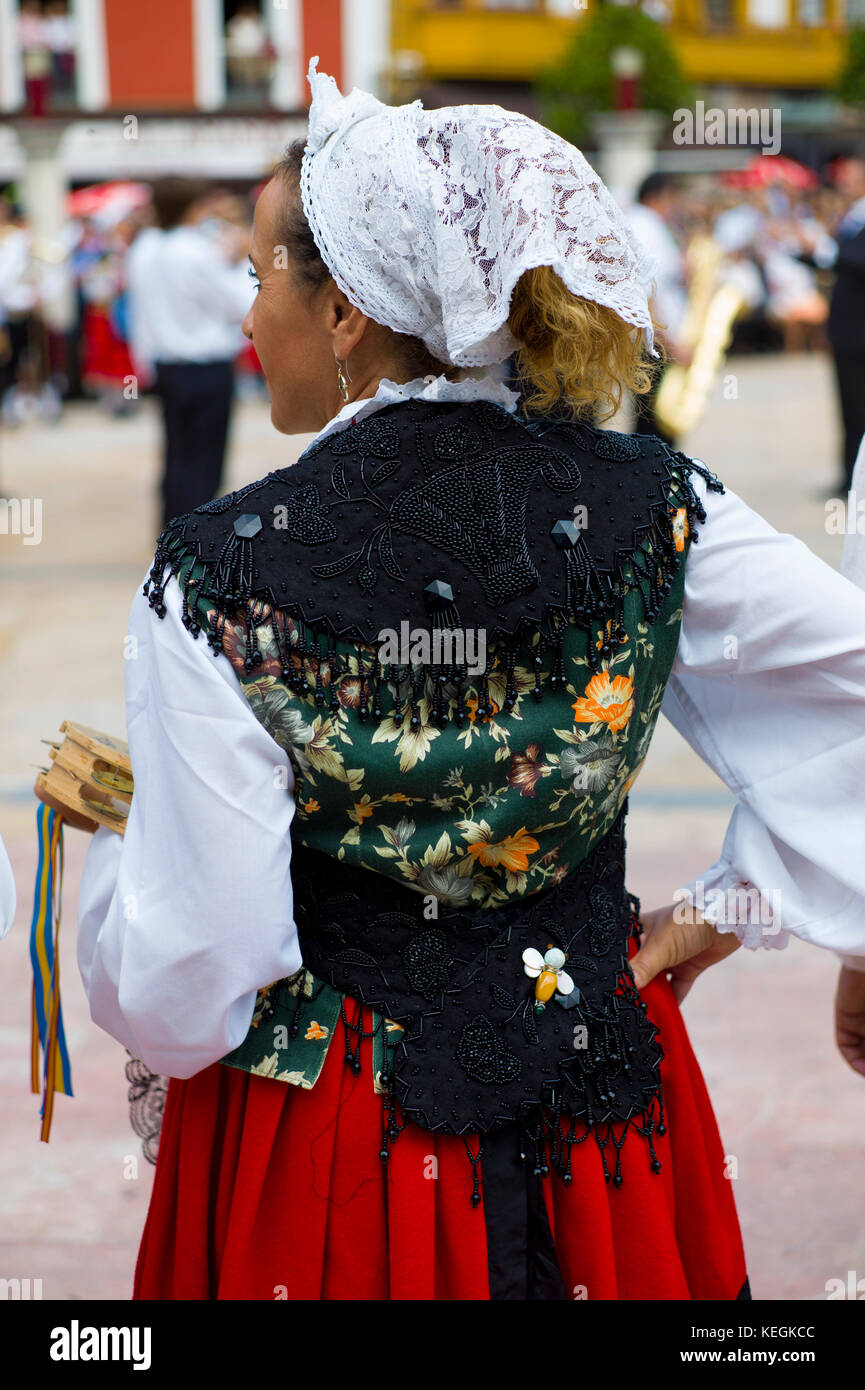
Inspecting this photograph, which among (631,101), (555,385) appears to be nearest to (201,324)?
(555,385)

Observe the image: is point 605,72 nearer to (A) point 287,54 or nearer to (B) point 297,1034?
(A) point 287,54

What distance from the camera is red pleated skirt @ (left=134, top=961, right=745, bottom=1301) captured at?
155cm

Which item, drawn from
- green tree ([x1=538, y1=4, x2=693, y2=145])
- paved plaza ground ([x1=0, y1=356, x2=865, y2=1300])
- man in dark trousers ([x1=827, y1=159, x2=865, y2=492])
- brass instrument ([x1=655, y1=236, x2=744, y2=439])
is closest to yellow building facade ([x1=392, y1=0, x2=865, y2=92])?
green tree ([x1=538, y1=4, x2=693, y2=145])

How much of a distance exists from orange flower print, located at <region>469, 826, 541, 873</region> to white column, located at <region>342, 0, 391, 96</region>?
2423 cm

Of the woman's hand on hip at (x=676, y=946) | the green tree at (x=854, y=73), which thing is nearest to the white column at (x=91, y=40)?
the green tree at (x=854, y=73)

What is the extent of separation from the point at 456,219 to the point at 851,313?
7.41 metres

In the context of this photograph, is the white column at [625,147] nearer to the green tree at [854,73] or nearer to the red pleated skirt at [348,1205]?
the green tree at [854,73]

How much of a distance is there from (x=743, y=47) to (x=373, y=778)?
1224 inches

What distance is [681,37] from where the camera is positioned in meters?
28.7

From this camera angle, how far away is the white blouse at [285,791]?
142cm

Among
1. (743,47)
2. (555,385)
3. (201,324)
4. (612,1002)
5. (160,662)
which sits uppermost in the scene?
(743,47)

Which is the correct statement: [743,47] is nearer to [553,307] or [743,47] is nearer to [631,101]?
[631,101]

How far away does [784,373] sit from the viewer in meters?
16.1

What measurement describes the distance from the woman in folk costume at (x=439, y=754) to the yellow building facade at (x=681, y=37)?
2589 cm
